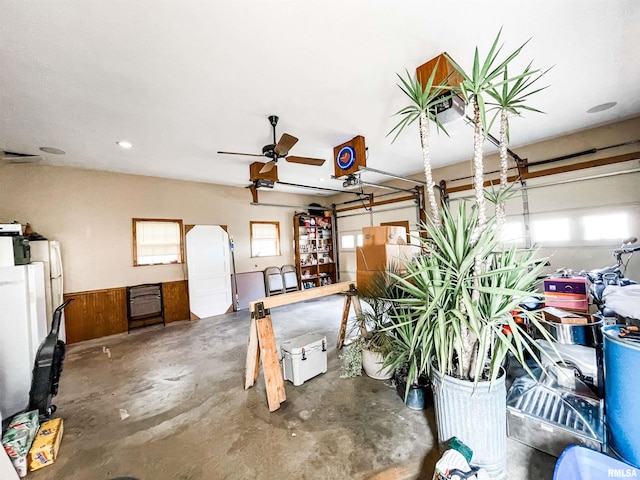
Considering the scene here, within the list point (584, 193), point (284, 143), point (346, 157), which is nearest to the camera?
point (284, 143)

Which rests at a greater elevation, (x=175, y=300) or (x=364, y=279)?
(x=364, y=279)

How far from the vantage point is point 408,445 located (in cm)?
189

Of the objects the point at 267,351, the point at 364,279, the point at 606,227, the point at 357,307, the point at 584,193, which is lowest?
the point at 267,351

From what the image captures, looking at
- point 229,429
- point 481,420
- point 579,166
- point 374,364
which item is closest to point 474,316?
point 481,420

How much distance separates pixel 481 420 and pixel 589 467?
48 centimetres

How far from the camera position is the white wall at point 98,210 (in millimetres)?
4285

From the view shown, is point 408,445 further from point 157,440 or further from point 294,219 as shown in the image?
point 294,219

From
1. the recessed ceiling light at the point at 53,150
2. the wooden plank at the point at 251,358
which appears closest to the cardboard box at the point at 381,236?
the wooden plank at the point at 251,358

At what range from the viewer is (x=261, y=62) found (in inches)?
85.8

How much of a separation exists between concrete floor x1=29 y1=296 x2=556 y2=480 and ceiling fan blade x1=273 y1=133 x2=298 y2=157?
2853mm

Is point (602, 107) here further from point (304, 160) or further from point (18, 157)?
point (18, 157)

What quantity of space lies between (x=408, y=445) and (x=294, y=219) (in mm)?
6366

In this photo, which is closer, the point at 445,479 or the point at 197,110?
the point at 445,479

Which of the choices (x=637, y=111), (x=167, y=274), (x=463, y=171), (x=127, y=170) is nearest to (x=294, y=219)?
(x=167, y=274)
